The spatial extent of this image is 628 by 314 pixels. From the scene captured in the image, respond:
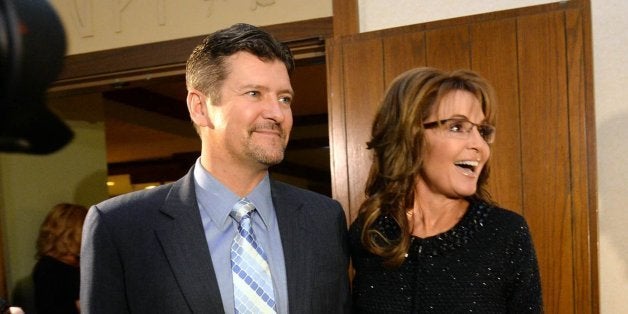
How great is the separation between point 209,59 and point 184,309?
0.59m

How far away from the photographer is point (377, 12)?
262 cm

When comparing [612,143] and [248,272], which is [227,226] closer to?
[248,272]

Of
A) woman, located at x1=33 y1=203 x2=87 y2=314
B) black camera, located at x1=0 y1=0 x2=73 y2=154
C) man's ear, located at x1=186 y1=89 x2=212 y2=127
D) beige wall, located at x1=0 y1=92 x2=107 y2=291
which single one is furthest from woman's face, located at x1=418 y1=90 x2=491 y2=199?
beige wall, located at x1=0 y1=92 x2=107 y2=291

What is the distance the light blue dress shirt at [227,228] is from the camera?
1.44 m

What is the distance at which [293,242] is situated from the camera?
1521 millimetres

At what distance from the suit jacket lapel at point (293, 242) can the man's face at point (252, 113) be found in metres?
0.12

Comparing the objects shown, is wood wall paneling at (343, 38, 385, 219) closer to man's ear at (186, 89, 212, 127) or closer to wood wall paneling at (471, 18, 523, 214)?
wood wall paneling at (471, 18, 523, 214)

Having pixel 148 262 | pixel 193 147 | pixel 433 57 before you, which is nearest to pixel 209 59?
pixel 148 262

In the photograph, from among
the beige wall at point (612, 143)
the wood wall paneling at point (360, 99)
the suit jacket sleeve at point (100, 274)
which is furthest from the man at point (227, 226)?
the beige wall at point (612, 143)

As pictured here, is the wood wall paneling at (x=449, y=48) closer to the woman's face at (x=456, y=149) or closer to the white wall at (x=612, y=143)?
the white wall at (x=612, y=143)

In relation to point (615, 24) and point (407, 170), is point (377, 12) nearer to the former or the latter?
point (615, 24)

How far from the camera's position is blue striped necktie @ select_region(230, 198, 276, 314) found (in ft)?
4.60

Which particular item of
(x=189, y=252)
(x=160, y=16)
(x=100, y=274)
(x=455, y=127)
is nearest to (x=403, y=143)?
(x=455, y=127)

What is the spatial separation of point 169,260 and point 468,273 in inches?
25.3
